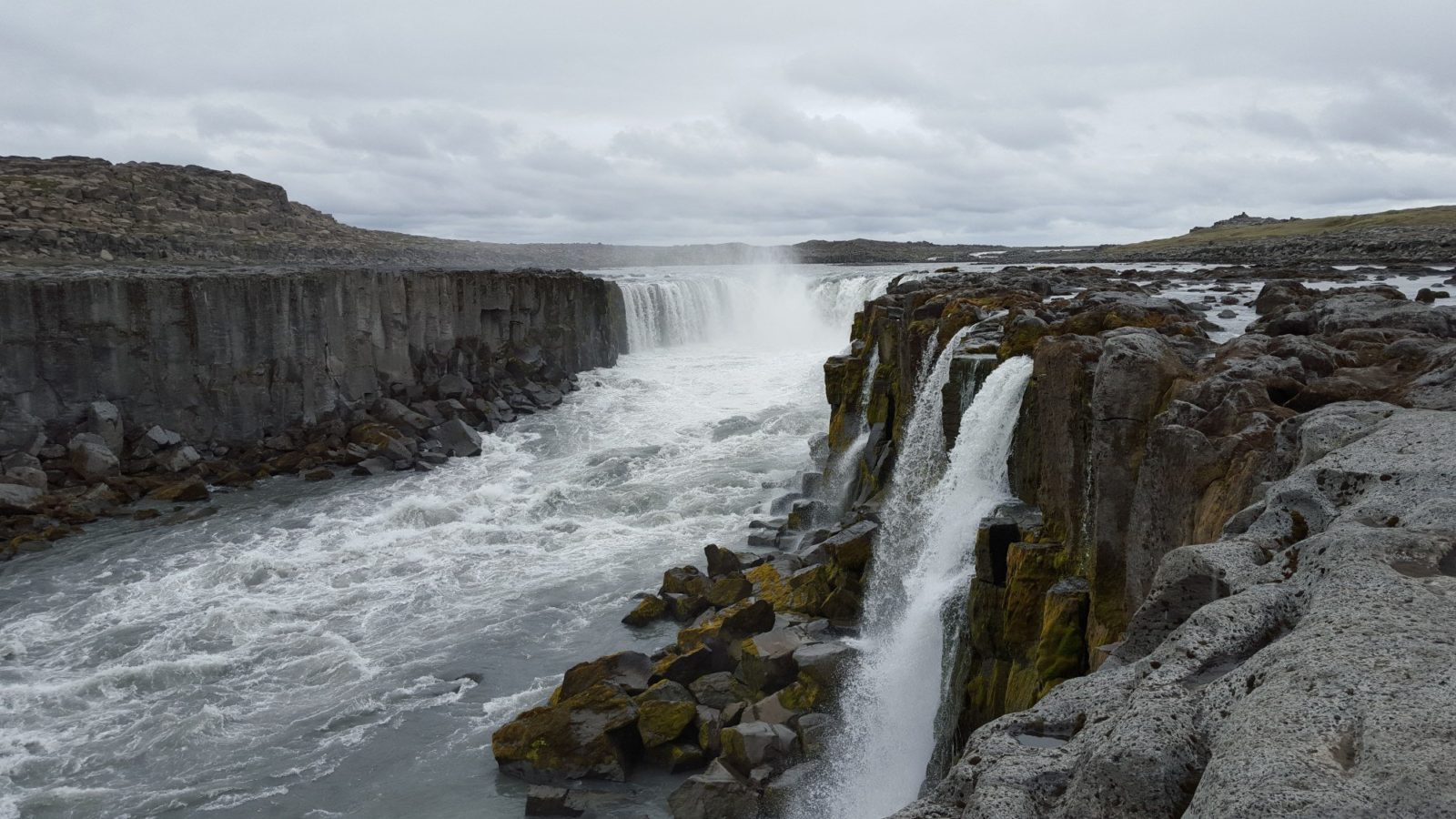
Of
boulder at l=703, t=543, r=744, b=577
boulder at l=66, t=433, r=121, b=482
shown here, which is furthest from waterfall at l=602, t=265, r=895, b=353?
boulder at l=703, t=543, r=744, b=577

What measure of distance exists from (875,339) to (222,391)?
65.3 feet

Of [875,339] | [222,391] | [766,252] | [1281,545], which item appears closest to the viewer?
[1281,545]

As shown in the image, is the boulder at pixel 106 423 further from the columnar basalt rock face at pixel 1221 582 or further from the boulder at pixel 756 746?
the columnar basalt rock face at pixel 1221 582

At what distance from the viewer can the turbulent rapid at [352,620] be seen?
1304 cm

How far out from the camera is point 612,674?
13953 millimetres

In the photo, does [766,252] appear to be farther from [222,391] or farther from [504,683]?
[504,683]

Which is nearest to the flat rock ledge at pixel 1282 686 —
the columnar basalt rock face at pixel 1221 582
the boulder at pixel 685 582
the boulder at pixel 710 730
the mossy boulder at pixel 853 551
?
the columnar basalt rock face at pixel 1221 582

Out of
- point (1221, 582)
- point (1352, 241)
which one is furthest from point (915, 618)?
point (1352, 241)

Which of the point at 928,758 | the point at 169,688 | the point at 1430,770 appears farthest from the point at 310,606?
the point at 1430,770

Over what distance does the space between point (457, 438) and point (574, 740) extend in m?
20.3

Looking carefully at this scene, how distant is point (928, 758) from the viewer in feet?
37.5

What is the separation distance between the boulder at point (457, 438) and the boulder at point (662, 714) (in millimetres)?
19303

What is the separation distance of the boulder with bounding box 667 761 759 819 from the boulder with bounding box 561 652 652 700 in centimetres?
241

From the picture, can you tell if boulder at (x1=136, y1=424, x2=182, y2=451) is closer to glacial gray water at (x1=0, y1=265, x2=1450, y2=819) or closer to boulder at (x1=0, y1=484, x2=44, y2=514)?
glacial gray water at (x1=0, y1=265, x2=1450, y2=819)
